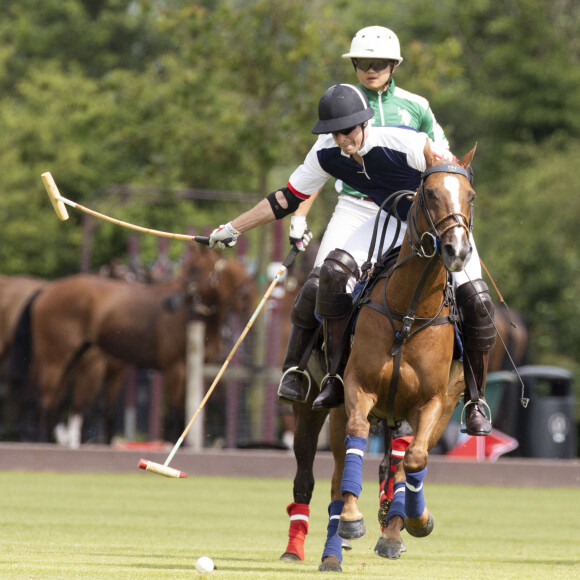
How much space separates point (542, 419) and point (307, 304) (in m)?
8.95

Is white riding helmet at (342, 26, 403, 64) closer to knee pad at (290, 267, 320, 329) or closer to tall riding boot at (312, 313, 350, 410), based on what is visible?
knee pad at (290, 267, 320, 329)

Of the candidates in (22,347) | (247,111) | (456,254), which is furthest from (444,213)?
Answer: (247,111)

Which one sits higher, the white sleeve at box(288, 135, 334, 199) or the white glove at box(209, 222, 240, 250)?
the white sleeve at box(288, 135, 334, 199)

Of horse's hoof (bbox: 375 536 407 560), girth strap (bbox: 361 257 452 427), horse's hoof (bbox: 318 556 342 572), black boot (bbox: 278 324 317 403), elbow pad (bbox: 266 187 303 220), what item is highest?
elbow pad (bbox: 266 187 303 220)

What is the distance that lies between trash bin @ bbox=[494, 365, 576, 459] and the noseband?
9.70m

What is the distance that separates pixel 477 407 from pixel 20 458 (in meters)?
8.39

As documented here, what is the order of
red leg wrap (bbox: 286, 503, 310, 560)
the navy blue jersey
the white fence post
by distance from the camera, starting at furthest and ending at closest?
1. the white fence post
2. red leg wrap (bbox: 286, 503, 310, 560)
3. the navy blue jersey

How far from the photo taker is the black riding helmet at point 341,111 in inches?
293

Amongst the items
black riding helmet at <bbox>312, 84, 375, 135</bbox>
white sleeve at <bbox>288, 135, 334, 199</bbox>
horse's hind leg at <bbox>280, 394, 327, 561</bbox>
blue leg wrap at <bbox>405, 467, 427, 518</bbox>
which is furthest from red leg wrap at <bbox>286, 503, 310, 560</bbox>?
black riding helmet at <bbox>312, 84, 375, 135</bbox>

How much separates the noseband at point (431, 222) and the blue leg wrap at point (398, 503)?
1295 millimetres

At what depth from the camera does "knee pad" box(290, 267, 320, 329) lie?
8258 millimetres

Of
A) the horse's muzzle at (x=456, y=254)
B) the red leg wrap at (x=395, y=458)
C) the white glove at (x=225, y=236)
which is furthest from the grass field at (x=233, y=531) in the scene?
the white glove at (x=225, y=236)

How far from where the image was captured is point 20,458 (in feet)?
50.4

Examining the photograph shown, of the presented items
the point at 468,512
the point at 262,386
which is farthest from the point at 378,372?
the point at 262,386
